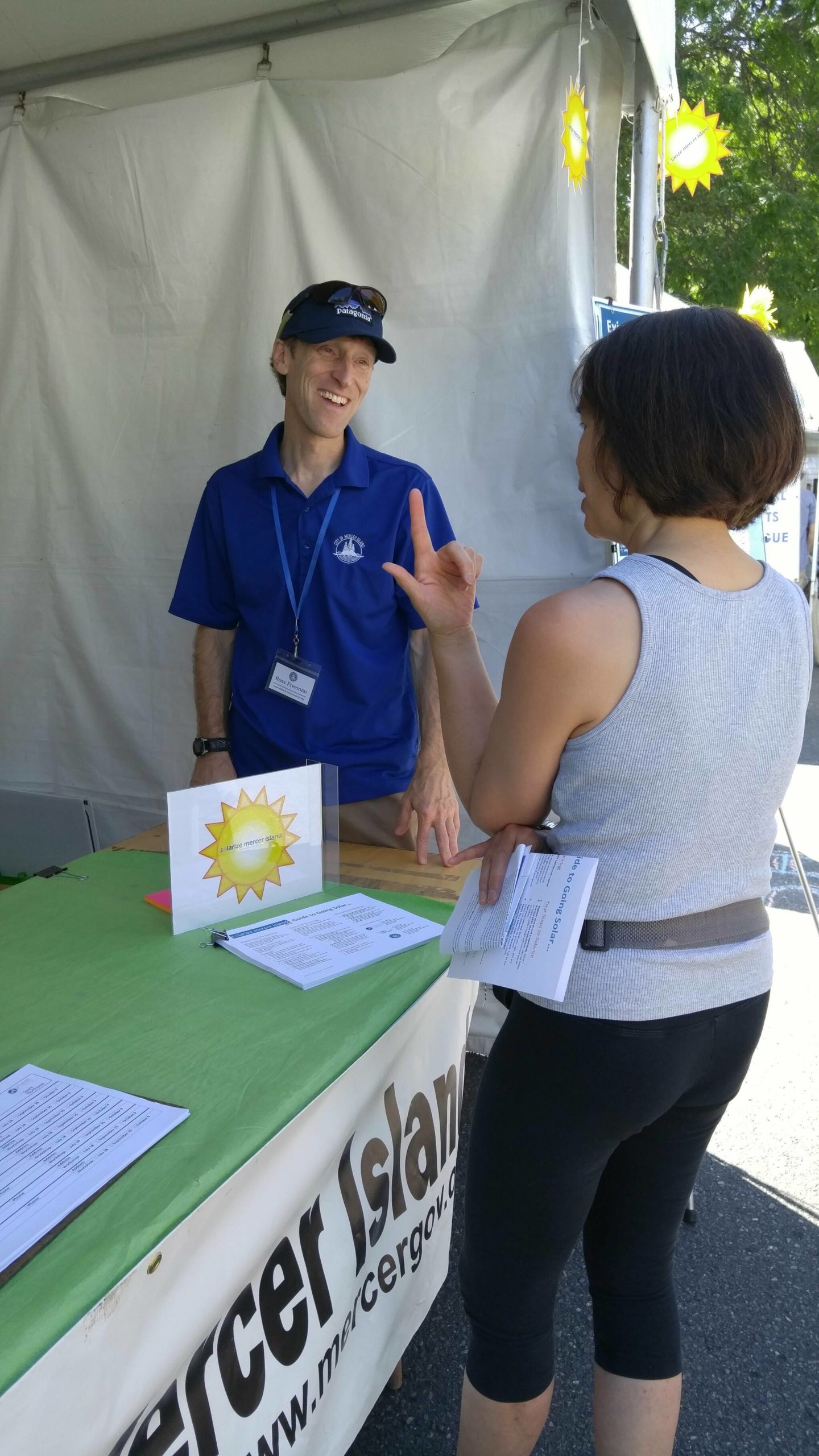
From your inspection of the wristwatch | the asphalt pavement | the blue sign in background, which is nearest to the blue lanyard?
the wristwatch

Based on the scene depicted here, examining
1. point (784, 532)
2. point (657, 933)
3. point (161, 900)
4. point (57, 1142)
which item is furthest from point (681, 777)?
point (784, 532)

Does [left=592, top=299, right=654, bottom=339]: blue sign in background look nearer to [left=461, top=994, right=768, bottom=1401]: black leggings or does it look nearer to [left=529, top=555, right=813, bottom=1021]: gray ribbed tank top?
[left=529, top=555, right=813, bottom=1021]: gray ribbed tank top

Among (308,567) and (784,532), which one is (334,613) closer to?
(308,567)

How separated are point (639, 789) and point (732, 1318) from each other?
1.48 m

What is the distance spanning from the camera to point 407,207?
7.72 feet

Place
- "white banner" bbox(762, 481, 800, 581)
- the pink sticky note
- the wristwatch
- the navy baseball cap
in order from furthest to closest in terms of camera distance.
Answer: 1. "white banner" bbox(762, 481, 800, 581)
2. the wristwatch
3. the navy baseball cap
4. the pink sticky note

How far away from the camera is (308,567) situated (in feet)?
6.51

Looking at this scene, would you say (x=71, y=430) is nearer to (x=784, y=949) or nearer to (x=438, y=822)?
(x=438, y=822)

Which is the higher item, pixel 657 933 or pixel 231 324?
pixel 231 324

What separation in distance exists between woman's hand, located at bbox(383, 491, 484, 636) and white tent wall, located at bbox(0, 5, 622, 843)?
1.21 metres

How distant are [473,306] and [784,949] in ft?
7.87

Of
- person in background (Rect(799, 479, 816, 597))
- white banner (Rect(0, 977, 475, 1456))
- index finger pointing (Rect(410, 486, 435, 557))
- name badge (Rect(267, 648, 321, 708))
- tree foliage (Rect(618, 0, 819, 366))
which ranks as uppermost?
tree foliage (Rect(618, 0, 819, 366))

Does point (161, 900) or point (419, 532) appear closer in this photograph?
point (419, 532)

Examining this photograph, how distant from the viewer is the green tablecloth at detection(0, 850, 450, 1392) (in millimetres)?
834
